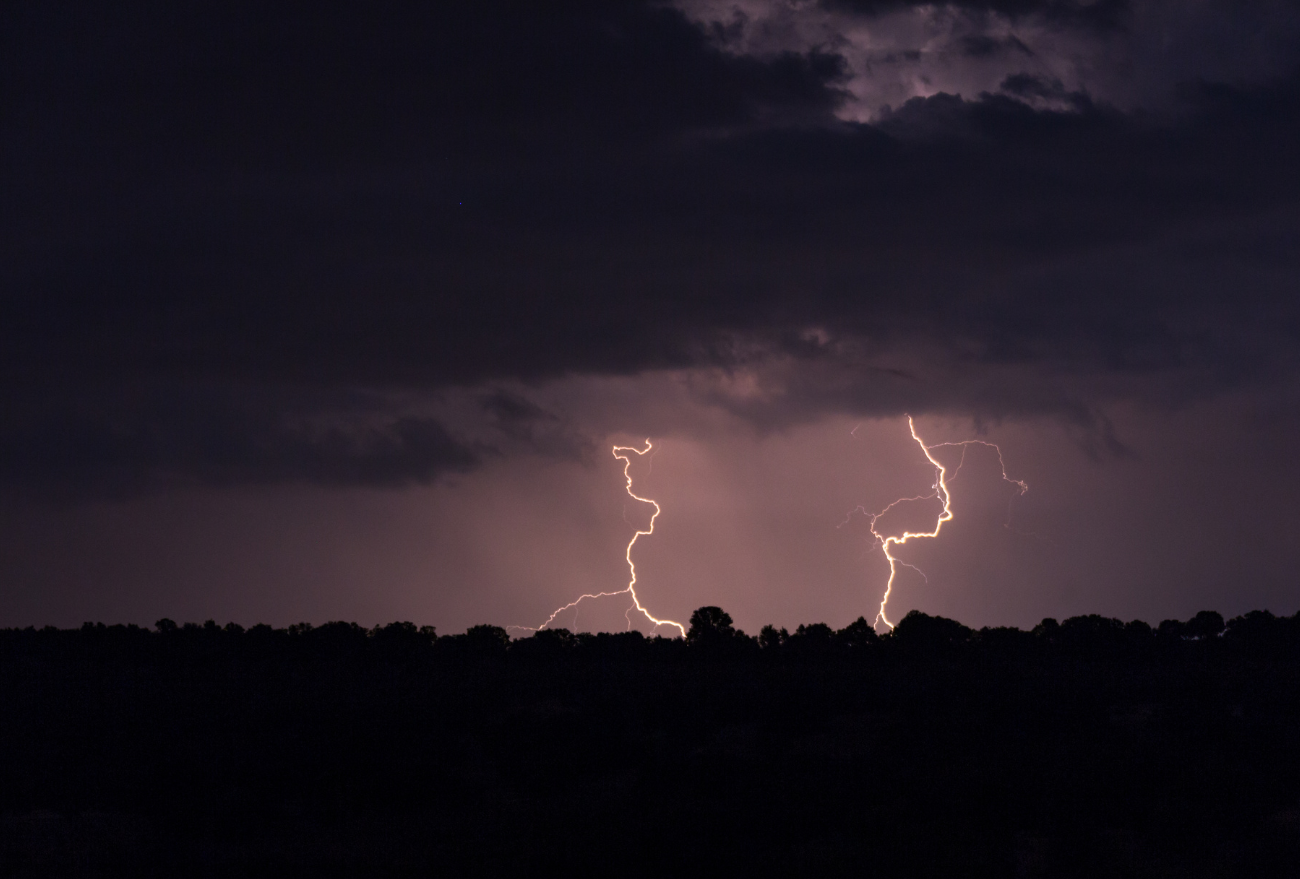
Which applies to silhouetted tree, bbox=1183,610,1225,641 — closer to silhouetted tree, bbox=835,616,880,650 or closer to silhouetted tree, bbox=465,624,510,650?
silhouetted tree, bbox=835,616,880,650

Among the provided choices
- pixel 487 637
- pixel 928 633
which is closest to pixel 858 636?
pixel 928 633

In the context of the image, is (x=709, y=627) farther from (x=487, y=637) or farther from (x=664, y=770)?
(x=664, y=770)

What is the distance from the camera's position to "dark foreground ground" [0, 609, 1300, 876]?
39.6 metres

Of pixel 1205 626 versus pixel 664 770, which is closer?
pixel 664 770

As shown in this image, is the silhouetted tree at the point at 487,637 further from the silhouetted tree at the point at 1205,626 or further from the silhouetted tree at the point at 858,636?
the silhouetted tree at the point at 1205,626

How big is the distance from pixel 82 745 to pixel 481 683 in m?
19.4

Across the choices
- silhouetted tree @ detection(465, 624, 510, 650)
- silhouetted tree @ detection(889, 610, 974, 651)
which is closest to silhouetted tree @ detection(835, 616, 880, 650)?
silhouetted tree @ detection(889, 610, 974, 651)

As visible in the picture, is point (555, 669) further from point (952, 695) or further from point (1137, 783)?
point (1137, 783)

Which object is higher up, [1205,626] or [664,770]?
[1205,626]

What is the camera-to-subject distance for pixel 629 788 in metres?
49.1

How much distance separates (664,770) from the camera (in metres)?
50.0

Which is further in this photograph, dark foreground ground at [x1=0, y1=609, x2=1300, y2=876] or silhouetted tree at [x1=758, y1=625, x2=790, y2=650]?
silhouetted tree at [x1=758, y1=625, x2=790, y2=650]

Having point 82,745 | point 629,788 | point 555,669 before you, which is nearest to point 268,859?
point 629,788

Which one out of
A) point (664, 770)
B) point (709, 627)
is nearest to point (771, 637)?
point (709, 627)
